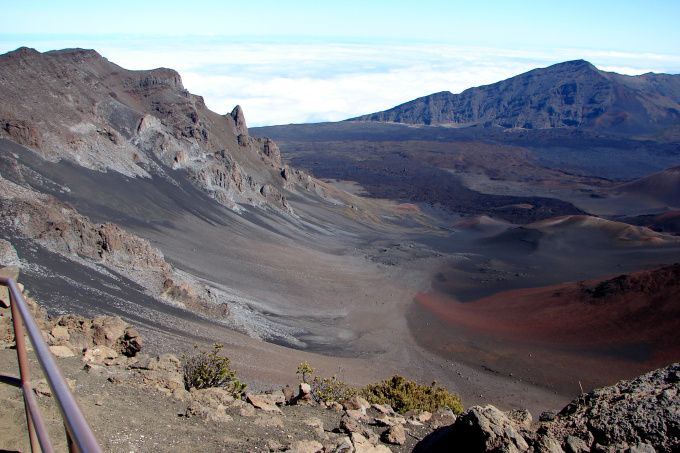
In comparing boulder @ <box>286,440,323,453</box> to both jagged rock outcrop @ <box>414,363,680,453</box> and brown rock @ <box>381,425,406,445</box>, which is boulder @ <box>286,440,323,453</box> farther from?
brown rock @ <box>381,425,406,445</box>

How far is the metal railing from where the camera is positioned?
1.91m

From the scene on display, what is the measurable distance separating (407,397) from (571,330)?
61.4 ft

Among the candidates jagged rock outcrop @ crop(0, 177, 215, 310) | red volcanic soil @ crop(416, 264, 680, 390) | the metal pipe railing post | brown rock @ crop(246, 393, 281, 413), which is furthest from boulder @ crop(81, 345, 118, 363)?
red volcanic soil @ crop(416, 264, 680, 390)

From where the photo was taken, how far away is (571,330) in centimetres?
2834


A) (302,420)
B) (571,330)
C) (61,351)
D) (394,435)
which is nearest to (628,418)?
(394,435)

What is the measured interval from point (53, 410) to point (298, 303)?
24733 mm

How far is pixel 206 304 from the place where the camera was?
969 inches

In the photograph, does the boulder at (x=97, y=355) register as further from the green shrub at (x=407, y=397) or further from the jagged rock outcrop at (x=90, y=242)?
the jagged rock outcrop at (x=90, y=242)

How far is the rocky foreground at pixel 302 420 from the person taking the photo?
634 cm

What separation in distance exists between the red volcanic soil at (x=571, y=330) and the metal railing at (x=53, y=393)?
23511mm

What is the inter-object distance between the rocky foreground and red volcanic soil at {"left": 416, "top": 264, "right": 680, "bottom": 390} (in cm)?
1576

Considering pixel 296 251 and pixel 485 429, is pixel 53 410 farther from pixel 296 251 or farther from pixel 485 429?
pixel 296 251

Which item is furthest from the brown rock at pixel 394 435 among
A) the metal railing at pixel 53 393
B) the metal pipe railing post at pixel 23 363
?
the metal railing at pixel 53 393

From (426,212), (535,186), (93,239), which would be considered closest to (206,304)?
(93,239)
